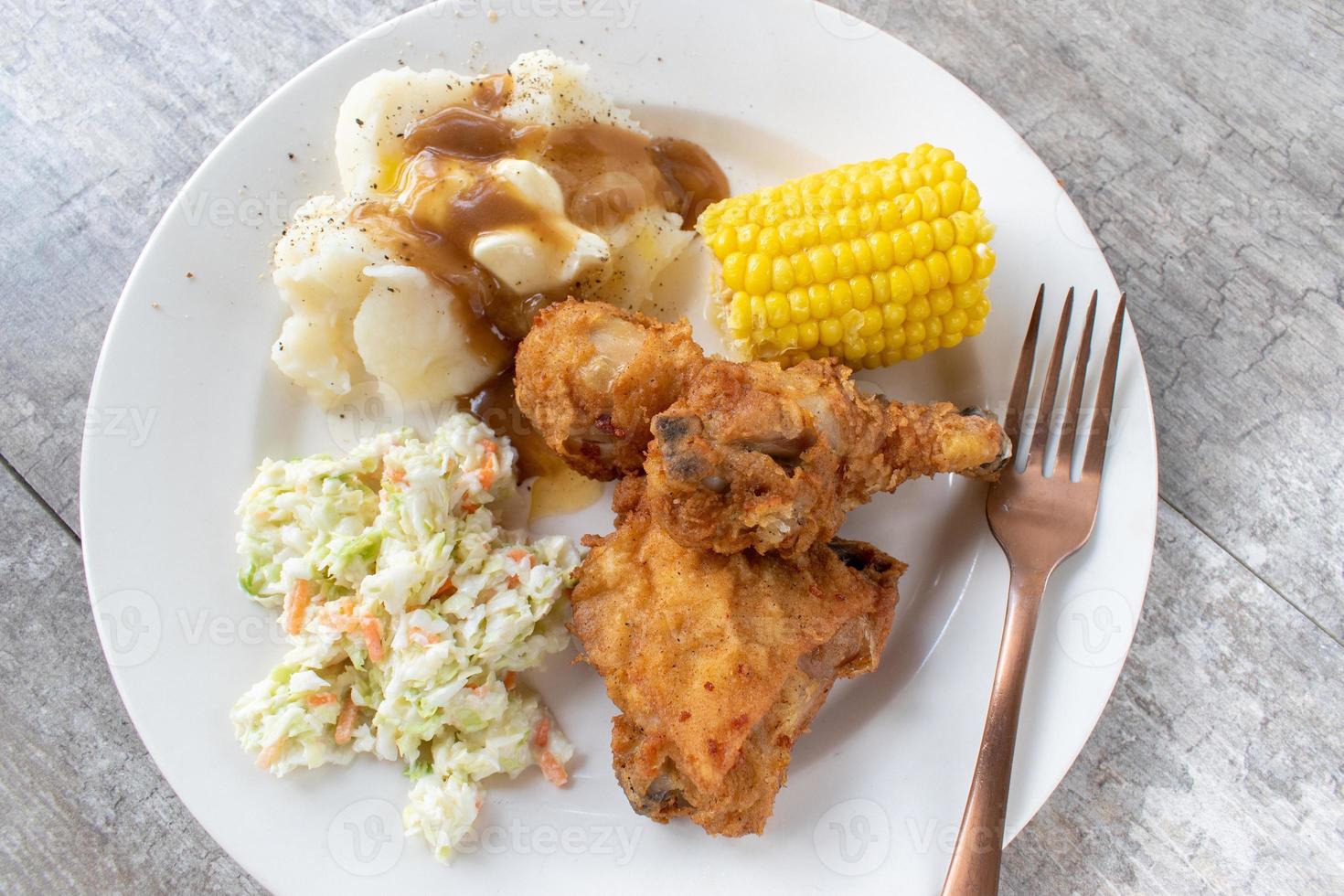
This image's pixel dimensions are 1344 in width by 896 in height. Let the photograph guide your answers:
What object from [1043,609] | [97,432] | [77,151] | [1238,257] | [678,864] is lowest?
[678,864]

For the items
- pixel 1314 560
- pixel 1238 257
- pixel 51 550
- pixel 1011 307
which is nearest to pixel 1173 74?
pixel 1238 257

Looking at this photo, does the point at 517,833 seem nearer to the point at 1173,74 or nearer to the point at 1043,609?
the point at 1043,609

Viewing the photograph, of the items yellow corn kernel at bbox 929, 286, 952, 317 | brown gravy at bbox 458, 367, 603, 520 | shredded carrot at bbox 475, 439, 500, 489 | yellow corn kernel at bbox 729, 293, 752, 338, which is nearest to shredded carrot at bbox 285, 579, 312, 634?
shredded carrot at bbox 475, 439, 500, 489

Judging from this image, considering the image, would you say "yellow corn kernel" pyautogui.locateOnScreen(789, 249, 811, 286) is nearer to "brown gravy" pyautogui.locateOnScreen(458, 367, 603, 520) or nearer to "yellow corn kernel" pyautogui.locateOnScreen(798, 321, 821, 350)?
"yellow corn kernel" pyautogui.locateOnScreen(798, 321, 821, 350)

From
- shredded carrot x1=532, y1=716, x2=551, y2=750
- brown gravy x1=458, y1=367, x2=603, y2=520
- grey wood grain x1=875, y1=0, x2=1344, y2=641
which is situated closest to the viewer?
shredded carrot x1=532, y1=716, x2=551, y2=750

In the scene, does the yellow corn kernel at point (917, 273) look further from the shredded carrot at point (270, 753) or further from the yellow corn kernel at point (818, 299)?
the shredded carrot at point (270, 753)
